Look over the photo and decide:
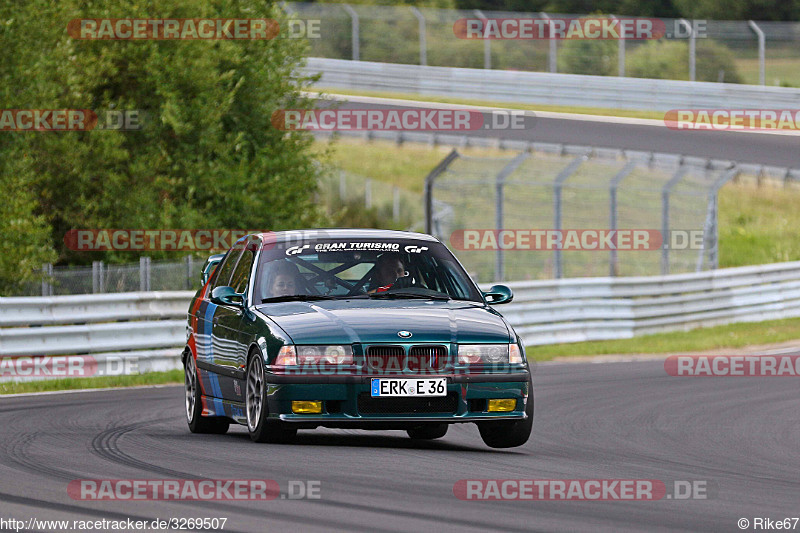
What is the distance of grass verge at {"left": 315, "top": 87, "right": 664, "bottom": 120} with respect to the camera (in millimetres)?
42062

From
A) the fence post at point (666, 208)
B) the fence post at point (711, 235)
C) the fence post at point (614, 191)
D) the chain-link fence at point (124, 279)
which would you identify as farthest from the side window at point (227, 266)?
the fence post at point (711, 235)

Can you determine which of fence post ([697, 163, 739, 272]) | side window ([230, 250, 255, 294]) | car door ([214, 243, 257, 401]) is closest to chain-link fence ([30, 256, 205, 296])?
side window ([230, 250, 255, 294])

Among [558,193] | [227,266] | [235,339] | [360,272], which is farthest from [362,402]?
[558,193]

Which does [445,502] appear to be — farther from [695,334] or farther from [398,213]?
[398,213]

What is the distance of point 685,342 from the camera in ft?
74.7

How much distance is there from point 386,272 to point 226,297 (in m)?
1.15

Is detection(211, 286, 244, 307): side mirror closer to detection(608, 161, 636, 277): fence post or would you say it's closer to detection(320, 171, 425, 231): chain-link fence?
detection(608, 161, 636, 277): fence post

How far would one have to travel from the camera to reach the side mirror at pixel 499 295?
35.2ft

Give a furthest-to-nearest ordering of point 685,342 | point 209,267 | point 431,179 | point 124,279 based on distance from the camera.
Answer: point 685,342 < point 431,179 < point 124,279 < point 209,267

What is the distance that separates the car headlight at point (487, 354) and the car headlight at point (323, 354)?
730mm

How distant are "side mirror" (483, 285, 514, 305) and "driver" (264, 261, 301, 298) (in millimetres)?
1401

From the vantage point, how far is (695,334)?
24281 mm

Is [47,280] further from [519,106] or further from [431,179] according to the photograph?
[519,106]

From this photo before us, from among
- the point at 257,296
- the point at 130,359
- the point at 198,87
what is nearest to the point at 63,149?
the point at 198,87
